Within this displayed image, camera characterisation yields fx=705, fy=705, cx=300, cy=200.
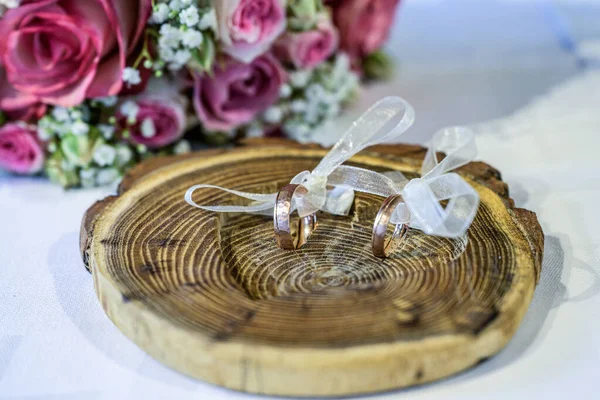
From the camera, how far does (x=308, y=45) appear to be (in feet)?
3.74

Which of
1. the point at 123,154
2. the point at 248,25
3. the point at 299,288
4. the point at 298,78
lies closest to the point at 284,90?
the point at 298,78

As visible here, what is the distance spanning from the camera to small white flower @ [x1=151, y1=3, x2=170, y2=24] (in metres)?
0.94

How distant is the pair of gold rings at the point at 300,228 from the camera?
73 cm

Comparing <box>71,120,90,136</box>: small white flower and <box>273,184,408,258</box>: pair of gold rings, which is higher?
<box>273,184,408,258</box>: pair of gold rings

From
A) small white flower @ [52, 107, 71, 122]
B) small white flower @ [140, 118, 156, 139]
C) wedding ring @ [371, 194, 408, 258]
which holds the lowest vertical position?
small white flower @ [52, 107, 71, 122]

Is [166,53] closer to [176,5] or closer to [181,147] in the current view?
[176,5]

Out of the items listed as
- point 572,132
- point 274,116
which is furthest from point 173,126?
point 572,132

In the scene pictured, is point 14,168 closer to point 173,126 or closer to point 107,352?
point 173,126

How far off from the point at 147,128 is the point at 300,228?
0.36 metres

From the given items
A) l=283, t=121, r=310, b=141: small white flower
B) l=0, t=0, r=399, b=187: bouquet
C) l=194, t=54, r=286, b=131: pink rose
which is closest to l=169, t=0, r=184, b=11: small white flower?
l=0, t=0, r=399, b=187: bouquet

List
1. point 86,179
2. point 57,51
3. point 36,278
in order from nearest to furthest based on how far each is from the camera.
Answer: point 36,278 < point 57,51 < point 86,179

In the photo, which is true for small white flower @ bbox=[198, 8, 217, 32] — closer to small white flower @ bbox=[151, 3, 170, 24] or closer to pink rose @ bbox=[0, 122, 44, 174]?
small white flower @ bbox=[151, 3, 170, 24]

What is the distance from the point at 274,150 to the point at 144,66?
22 cm

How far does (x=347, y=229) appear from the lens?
84 centimetres
